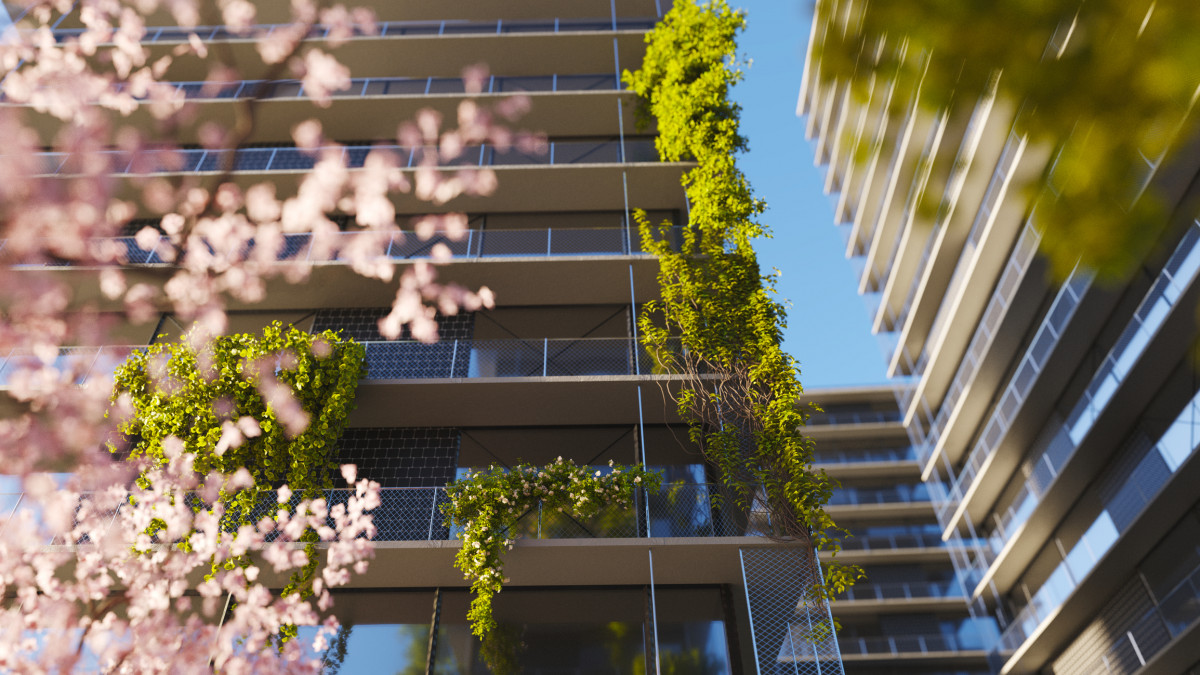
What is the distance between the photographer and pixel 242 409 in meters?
10.2

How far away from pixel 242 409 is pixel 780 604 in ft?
27.8

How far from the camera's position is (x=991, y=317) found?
1833cm

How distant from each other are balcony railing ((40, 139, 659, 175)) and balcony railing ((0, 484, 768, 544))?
27.3ft

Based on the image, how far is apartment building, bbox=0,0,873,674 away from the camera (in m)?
9.97

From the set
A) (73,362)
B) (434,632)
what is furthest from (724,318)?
(73,362)

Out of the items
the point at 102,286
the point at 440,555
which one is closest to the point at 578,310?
the point at 440,555

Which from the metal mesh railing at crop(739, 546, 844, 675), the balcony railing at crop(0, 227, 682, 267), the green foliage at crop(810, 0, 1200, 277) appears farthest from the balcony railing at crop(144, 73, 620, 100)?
the green foliage at crop(810, 0, 1200, 277)

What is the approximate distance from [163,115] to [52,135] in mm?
3031

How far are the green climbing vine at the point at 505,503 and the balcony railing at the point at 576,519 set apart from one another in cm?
25

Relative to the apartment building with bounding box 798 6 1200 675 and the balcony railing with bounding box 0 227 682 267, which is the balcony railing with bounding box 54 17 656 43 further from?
the apartment building with bounding box 798 6 1200 675

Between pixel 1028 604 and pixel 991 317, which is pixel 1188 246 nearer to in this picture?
pixel 991 317

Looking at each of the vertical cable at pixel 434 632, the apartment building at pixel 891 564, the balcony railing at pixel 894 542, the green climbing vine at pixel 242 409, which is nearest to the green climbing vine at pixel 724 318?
the vertical cable at pixel 434 632

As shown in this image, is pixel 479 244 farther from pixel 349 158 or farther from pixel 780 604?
pixel 780 604

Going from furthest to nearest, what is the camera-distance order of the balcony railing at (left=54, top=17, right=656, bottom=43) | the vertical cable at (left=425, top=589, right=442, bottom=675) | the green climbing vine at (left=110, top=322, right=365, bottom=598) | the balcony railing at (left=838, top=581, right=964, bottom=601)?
1. the balcony railing at (left=838, top=581, right=964, bottom=601)
2. the balcony railing at (left=54, top=17, right=656, bottom=43)
3. the green climbing vine at (left=110, top=322, right=365, bottom=598)
4. the vertical cable at (left=425, top=589, right=442, bottom=675)
